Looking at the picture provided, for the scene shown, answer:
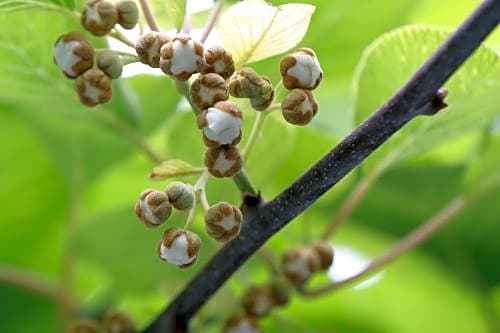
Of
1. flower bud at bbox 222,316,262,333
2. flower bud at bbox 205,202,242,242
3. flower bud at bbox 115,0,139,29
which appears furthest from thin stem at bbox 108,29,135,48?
flower bud at bbox 222,316,262,333

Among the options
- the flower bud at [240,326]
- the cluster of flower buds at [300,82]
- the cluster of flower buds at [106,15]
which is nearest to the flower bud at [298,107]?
the cluster of flower buds at [300,82]

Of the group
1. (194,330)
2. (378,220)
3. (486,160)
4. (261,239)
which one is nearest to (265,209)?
(261,239)

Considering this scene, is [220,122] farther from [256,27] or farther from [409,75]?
[409,75]

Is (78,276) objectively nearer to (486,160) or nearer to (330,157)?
(486,160)

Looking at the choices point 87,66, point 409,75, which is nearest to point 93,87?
point 87,66

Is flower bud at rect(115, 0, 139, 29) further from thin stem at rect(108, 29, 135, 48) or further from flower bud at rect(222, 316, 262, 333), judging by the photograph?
flower bud at rect(222, 316, 262, 333)

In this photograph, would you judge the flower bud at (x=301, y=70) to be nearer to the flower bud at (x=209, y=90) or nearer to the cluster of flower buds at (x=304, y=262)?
the flower bud at (x=209, y=90)
